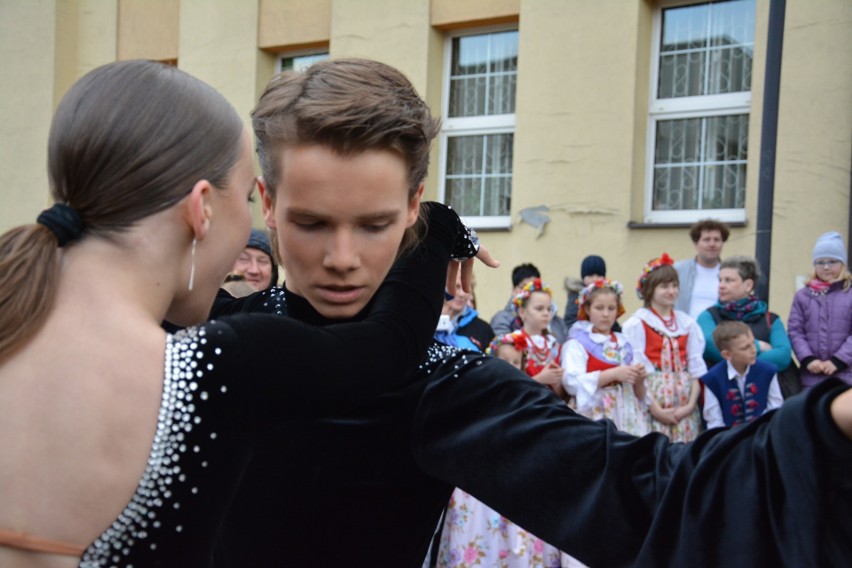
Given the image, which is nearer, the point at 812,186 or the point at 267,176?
the point at 267,176

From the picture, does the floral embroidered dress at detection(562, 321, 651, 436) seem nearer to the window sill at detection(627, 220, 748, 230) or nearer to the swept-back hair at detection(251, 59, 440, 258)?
the window sill at detection(627, 220, 748, 230)

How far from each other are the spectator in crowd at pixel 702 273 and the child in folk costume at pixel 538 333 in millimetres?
1058

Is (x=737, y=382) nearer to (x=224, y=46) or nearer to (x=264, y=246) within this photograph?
(x=264, y=246)

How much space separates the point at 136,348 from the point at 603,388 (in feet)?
15.7

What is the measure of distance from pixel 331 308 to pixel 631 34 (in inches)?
283

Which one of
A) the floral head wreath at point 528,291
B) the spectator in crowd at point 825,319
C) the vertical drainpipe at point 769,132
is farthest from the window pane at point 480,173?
the spectator in crowd at point 825,319

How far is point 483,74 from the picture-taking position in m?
9.72

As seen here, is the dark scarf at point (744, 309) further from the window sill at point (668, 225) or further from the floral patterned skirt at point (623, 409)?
the window sill at point (668, 225)

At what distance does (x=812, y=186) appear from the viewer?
757cm

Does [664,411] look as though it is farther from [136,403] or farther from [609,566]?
[136,403]

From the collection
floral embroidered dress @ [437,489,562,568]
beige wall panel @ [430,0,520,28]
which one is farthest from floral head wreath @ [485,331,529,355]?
beige wall panel @ [430,0,520,28]

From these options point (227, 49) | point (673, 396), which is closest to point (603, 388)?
point (673, 396)

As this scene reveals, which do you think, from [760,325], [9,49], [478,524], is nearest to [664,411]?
[760,325]

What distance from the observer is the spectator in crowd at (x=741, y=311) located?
6152 mm
